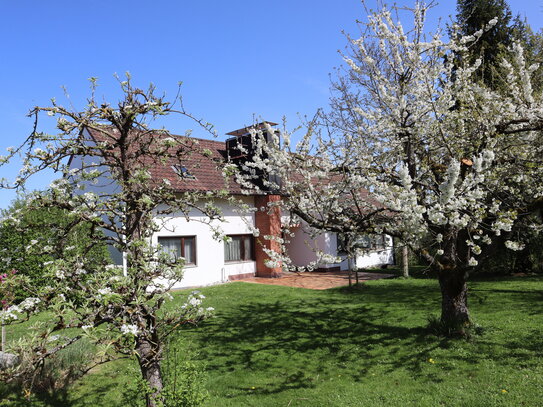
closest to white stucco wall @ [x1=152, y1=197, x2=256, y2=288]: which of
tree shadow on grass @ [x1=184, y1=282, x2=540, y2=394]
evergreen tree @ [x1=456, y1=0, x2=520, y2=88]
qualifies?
tree shadow on grass @ [x1=184, y1=282, x2=540, y2=394]

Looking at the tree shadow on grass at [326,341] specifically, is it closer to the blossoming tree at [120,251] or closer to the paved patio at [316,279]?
the blossoming tree at [120,251]

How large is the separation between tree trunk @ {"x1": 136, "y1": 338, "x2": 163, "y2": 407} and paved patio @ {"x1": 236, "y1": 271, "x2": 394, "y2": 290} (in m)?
10.3

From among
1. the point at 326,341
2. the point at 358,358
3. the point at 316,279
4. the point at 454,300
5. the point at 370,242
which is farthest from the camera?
the point at 316,279

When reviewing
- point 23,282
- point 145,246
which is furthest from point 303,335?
point 23,282

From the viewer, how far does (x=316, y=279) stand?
54.5 ft

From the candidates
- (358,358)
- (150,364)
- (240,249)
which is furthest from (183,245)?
(150,364)

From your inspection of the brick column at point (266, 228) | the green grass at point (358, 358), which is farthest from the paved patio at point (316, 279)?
the green grass at point (358, 358)

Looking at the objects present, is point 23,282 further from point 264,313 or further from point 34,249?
point 264,313

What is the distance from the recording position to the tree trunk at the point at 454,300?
24.2 feet

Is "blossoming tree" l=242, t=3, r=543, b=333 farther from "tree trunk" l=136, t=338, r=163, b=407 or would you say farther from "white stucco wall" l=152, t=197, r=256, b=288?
"white stucco wall" l=152, t=197, r=256, b=288

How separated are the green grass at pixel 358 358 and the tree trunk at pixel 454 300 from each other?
39cm

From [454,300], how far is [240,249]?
1108 cm

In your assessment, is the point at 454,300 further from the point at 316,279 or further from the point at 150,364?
the point at 316,279

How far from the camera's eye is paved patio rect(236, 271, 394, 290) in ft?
49.0
